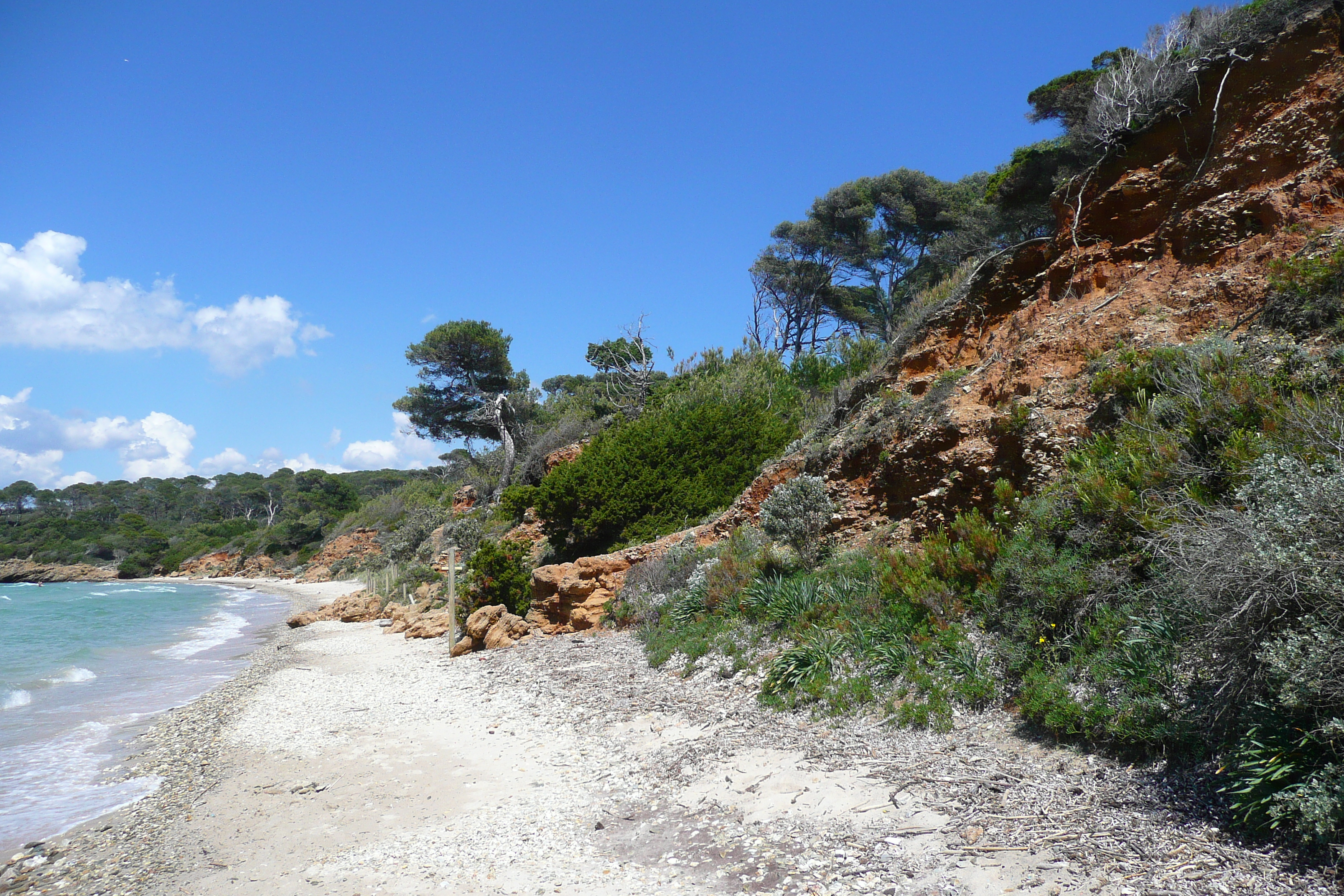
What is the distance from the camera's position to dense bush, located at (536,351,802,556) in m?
16.7

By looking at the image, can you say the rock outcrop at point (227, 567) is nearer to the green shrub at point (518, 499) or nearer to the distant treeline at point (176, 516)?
the distant treeline at point (176, 516)

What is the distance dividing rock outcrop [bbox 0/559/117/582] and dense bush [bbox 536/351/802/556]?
62792mm

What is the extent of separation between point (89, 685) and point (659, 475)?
12.5 m

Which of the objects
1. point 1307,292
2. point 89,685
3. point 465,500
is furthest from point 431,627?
point 465,500

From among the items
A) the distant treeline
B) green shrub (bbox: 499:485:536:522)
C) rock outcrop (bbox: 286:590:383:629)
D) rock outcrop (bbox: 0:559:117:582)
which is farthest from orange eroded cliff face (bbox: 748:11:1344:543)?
rock outcrop (bbox: 0:559:117:582)

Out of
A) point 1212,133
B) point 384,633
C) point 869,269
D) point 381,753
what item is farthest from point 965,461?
point 869,269

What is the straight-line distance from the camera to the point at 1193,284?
8.13 m

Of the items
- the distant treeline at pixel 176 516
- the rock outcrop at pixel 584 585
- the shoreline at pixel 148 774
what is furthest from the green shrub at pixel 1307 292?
the distant treeline at pixel 176 516

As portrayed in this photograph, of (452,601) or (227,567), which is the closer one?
(452,601)

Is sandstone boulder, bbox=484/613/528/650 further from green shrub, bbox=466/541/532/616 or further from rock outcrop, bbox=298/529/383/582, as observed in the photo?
rock outcrop, bbox=298/529/383/582

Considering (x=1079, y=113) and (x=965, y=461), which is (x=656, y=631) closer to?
(x=965, y=461)

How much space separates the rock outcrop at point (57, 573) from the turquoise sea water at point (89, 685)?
3233cm

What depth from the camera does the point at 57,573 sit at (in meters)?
61.0

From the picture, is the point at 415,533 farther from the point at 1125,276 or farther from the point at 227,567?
the point at 227,567
